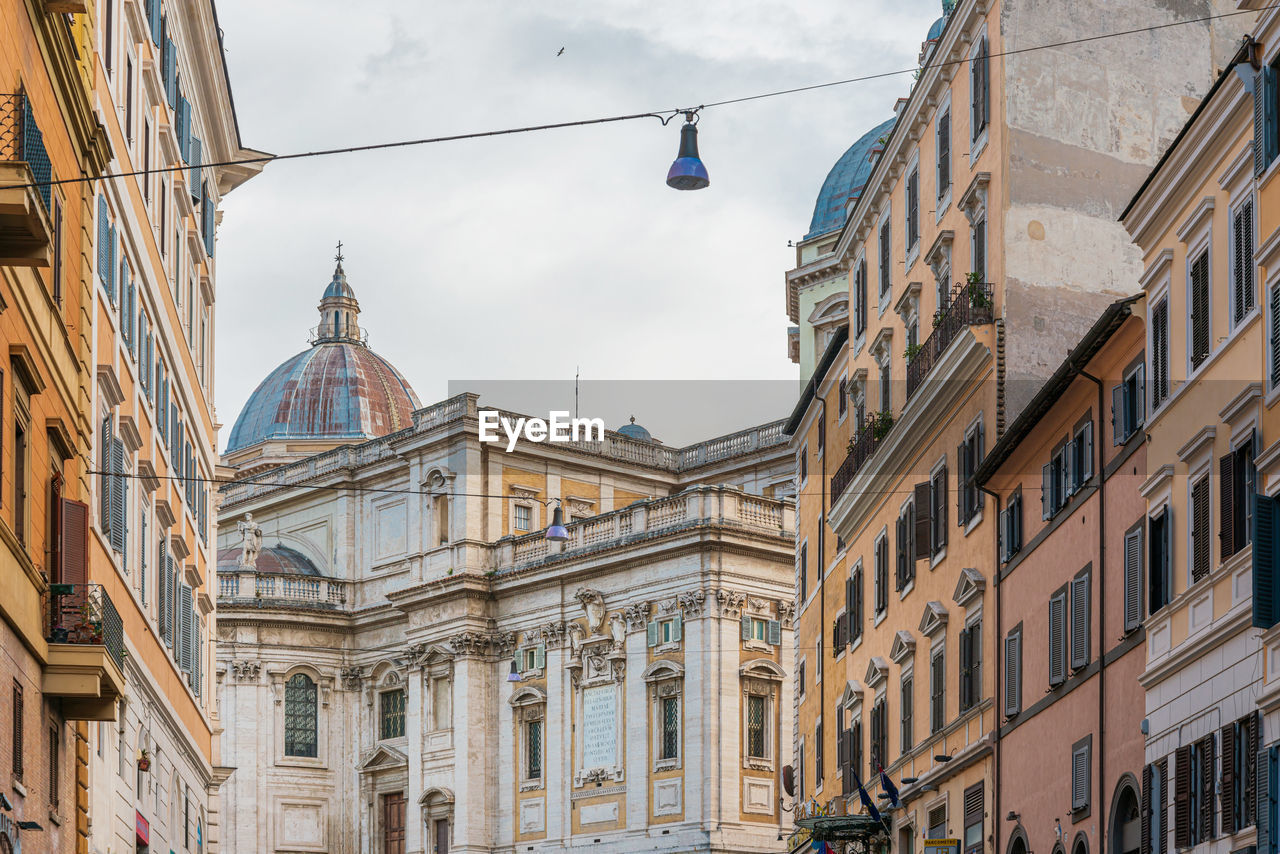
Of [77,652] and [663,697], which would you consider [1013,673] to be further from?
[663,697]

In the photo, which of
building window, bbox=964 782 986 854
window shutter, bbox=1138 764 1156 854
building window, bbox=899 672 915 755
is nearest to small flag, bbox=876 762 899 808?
building window, bbox=899 672 915 755

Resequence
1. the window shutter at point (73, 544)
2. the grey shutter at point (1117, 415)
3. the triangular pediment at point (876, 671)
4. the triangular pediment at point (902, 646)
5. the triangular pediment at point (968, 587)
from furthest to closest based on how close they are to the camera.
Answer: the triangular pediment at point (876, 671) < the triangular pediment at point (902, 646) < the triangular pediment at point (968, 587) < the grey shutter at point (1117, 415) < the window shutter at point (73, 544)

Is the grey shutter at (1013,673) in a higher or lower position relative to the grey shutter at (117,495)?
lower

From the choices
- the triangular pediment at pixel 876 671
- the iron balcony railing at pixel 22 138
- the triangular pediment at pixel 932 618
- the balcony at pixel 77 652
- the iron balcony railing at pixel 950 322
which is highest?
the iron balcony railing at pixel 950 322

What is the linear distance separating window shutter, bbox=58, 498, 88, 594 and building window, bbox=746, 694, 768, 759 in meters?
47.8

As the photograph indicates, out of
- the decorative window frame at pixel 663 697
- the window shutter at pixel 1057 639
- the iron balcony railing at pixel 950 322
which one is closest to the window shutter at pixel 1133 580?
the window shutter at pixel 1057 639

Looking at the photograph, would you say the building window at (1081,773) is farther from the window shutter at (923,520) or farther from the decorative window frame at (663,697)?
the decorative window frame at (663,697)

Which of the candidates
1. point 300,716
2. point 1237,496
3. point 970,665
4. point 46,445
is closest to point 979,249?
point 970,665

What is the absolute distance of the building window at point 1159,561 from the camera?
28172mm

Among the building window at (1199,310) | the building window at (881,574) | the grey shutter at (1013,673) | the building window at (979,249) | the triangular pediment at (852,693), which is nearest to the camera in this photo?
the building window at (1199,310)

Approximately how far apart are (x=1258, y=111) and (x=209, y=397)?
33736 mm

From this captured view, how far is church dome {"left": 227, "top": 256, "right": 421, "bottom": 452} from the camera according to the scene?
113875 mm

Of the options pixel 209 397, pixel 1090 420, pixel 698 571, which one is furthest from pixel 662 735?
pixel 1090 420

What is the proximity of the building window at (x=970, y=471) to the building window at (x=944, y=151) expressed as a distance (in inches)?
218
